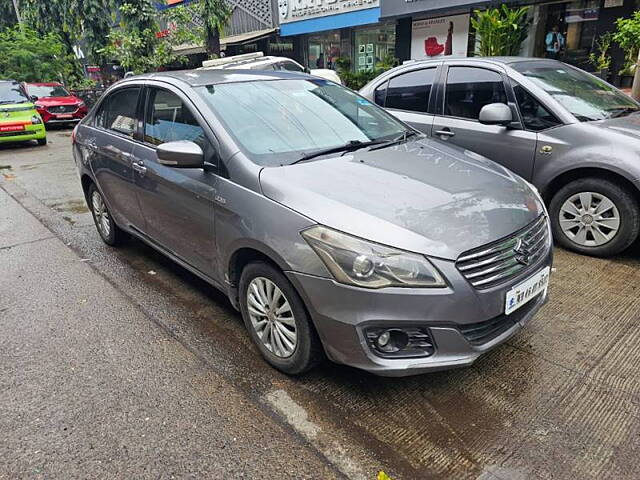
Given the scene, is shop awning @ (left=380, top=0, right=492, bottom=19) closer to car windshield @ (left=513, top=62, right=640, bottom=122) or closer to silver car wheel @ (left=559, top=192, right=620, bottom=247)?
car windshield @ (left=513, top=62, right=640, bottom=122)

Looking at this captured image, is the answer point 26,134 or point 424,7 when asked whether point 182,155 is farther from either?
point 424,7

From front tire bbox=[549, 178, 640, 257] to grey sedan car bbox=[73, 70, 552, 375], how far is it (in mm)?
1469

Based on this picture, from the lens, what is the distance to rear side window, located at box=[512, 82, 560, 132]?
14.7ft

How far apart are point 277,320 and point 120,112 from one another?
108 inches

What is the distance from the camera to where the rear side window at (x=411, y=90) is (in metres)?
5.36

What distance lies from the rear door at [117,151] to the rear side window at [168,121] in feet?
0.88

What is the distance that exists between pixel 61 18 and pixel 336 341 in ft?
83.9

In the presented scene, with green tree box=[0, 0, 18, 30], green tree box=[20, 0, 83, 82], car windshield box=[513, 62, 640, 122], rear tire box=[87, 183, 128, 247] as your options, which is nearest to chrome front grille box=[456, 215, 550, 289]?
car windshield box=[513, 62, 640, 122]

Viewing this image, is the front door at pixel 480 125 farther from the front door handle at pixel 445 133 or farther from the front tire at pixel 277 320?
the front tire at pixel 277 320

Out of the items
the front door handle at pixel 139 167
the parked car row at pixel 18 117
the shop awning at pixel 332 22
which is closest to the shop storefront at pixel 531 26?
the shop awning at pixel 332 22

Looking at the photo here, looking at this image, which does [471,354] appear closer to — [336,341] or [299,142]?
[336,341]

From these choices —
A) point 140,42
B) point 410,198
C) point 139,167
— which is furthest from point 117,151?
point 140,42

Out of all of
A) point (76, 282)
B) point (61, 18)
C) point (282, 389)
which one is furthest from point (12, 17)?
point (282, 389)

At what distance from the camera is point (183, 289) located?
4.14m
